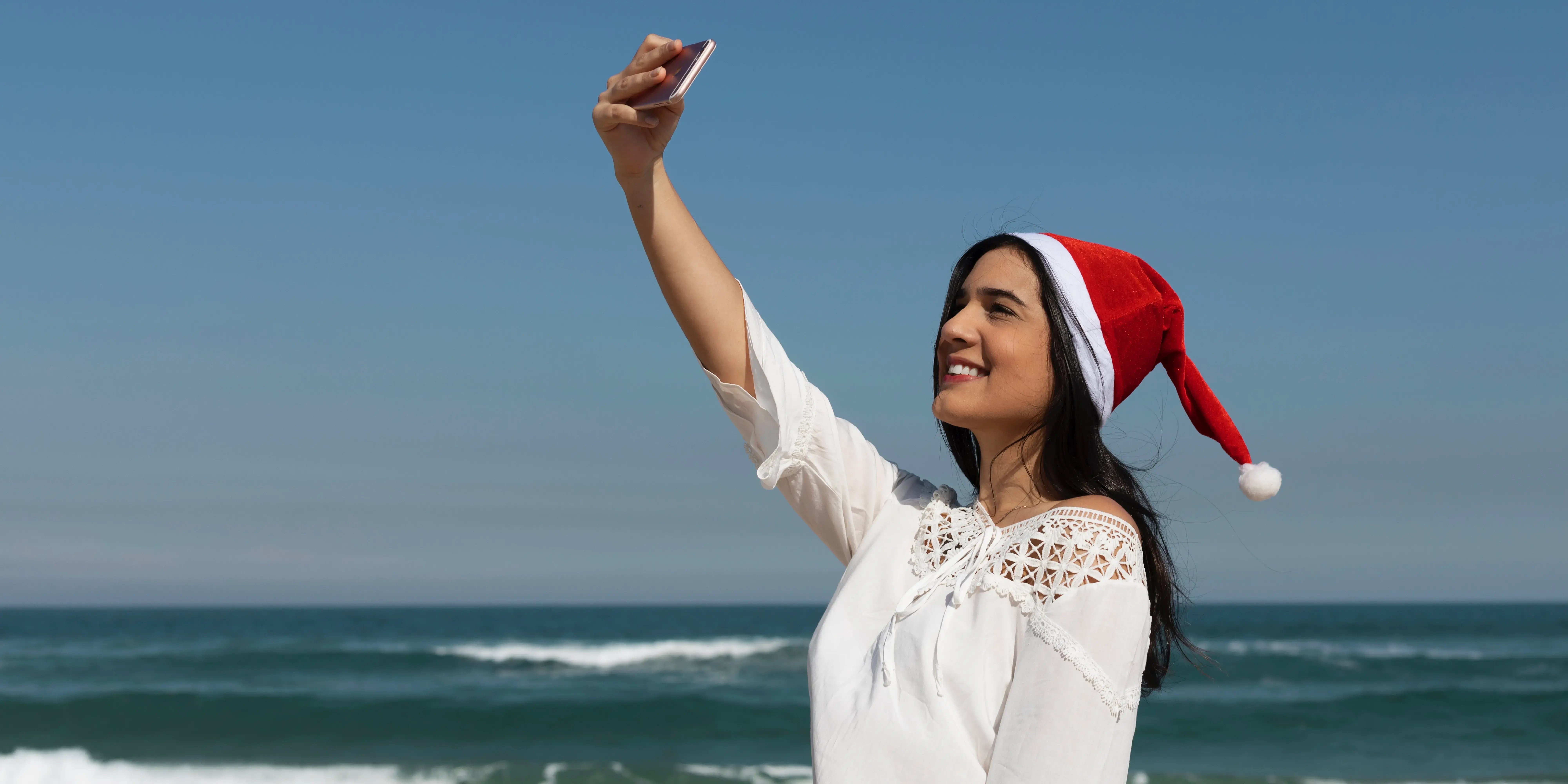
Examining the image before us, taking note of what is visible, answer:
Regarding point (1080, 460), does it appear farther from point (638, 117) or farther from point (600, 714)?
point (600, 714)

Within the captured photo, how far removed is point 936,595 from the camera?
1590mm

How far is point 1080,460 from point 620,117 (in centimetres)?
83

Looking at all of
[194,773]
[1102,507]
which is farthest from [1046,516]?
[194,773]

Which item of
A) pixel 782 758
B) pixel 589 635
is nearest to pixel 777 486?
pixel 782 758

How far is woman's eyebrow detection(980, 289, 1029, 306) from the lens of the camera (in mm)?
1687

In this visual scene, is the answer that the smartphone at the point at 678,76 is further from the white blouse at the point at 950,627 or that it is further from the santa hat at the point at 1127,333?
the santa hat at the point at 1127,333

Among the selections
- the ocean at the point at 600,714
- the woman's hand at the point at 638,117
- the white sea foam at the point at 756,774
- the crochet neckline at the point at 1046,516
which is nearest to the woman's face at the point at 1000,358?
the crochet neckline at the point at 1046,516

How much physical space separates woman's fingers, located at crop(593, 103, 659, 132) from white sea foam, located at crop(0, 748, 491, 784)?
8.16m

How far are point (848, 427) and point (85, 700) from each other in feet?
47.9

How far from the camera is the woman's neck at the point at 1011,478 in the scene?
5.61 ft

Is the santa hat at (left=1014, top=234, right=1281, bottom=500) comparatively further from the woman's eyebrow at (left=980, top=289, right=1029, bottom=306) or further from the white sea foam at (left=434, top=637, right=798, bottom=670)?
the white sea foam at (left=434, top=637, right=798, bottom=670)

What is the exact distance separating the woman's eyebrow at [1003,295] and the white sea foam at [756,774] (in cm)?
778

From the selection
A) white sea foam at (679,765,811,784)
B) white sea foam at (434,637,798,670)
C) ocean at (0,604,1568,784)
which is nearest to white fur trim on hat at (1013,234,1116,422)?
ocean at (0,604,1568,784)

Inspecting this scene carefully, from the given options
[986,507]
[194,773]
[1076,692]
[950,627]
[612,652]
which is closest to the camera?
[1076,692]
